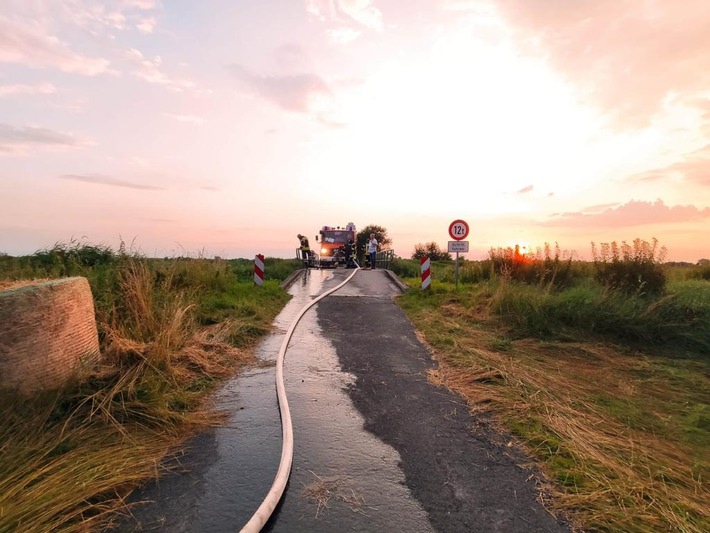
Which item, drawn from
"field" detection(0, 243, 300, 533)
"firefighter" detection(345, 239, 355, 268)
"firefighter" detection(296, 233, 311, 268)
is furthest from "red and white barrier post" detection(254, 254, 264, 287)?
"firefighter" detection(345, 239, 355, 268)

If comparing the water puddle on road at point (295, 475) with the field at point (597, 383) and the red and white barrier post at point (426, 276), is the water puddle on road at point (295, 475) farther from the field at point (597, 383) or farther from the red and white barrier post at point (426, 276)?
the red and white barrier post at point (426, 276)

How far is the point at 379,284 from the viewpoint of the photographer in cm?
1809

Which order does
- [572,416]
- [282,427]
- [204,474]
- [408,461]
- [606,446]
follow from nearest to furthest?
[204,474] → [408,461] → [606,446] → [282,427] → [572,416]

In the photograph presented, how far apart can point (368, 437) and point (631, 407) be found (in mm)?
3557

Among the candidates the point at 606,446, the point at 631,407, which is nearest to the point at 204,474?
the point at 606,446

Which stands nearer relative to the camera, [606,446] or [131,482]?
[131,482]

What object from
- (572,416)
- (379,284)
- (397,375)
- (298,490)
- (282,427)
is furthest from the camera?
(379,284)

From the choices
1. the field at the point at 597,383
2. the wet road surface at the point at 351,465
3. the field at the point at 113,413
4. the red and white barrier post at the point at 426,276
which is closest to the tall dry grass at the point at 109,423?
the field at the point at 113,413

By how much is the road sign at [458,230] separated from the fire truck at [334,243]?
49.8ft

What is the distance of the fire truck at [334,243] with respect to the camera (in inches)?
1164

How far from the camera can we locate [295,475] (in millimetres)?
3770

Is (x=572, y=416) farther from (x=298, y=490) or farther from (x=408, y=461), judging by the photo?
(x=298, y=490)

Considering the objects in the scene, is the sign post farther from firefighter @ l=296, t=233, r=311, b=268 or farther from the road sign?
firefighter @ l=296, t=233, r=311, b=268

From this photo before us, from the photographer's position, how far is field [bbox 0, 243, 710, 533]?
3363 millimetres
